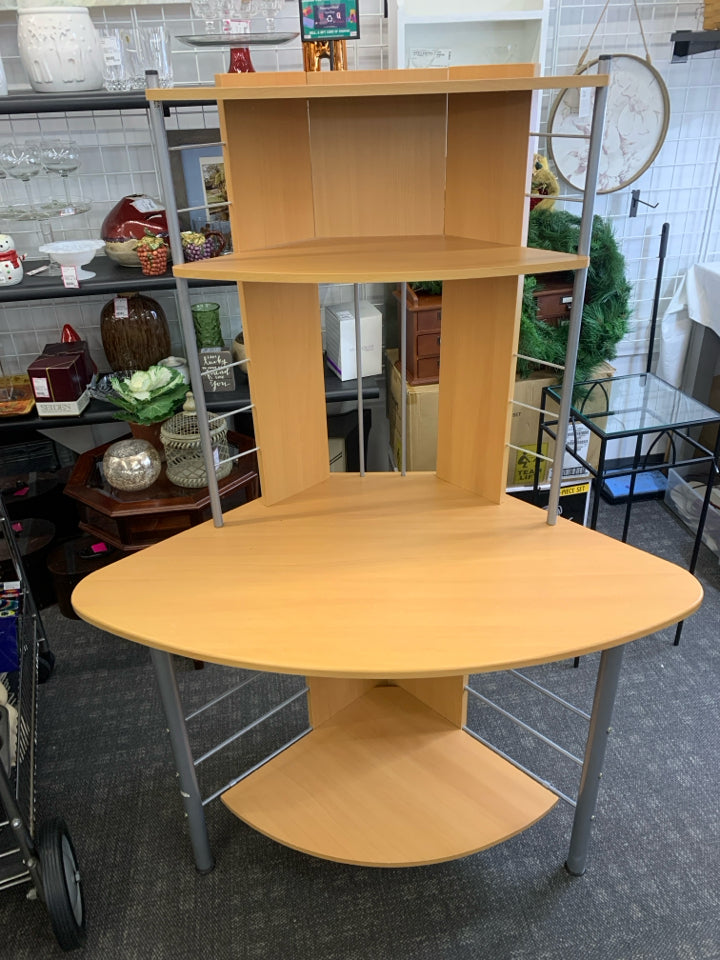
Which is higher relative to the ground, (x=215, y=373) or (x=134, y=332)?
(x=134, y=332)

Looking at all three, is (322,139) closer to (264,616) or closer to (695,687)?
(264,616)

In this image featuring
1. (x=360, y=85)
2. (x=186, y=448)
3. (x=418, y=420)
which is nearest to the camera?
(x=360, y=85)

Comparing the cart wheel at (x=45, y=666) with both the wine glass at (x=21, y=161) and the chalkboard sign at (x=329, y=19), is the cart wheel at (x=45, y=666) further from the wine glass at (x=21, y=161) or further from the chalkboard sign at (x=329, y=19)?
the chalkboard sign at (x=329, y=19)

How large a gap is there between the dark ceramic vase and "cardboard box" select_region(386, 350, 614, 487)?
0.86m

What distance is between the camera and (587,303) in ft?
8.61

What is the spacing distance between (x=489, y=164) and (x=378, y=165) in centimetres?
22

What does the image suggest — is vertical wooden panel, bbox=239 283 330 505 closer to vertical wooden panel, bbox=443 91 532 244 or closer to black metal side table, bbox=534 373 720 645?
vertical wooden panel, bbox=443 91 532 244

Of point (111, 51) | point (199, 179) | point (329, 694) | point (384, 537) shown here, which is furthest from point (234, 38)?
point (329, 694)

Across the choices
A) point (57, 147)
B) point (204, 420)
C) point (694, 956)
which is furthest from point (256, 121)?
point (694, 956)

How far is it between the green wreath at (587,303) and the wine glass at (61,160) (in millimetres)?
1507

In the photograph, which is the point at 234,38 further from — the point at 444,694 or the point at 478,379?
the point at 444,694

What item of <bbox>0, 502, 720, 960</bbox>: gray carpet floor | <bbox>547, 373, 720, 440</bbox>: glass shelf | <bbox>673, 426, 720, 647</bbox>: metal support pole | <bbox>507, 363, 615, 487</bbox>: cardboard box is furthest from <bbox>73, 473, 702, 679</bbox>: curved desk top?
<bbox>507, 363, 615, 487</bbox>: cardboard box

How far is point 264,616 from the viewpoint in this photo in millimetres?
1295

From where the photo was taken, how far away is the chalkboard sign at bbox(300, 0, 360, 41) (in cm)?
136
